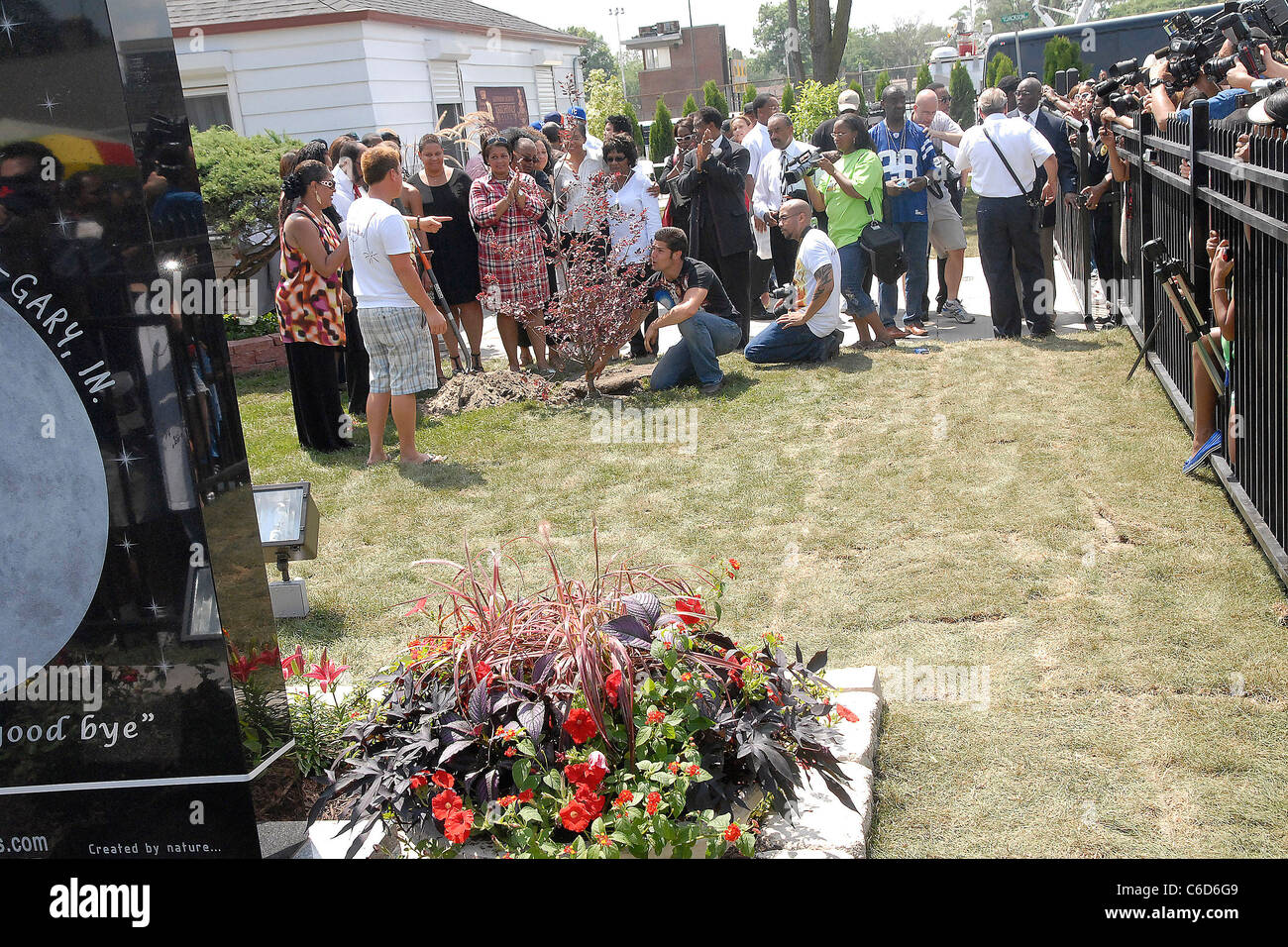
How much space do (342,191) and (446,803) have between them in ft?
24.5

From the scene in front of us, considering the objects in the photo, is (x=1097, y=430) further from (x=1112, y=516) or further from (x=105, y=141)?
(x=105, y=141)

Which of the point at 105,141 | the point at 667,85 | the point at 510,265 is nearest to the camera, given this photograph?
the point at 105,141

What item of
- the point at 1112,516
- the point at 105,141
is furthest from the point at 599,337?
the point at 105,141

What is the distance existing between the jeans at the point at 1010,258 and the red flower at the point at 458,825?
775cm

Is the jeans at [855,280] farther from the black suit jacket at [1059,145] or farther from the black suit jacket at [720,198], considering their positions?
the black suit jacket at [1059,145]

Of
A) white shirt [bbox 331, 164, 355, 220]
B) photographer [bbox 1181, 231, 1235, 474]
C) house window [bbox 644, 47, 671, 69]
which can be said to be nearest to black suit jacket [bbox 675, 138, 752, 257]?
white shirt [bbox 331, 164, 355, 220]

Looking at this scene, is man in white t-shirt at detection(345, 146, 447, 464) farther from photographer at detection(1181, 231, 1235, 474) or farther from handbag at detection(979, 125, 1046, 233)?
handbag at detection(979, 125, 1046, 233)

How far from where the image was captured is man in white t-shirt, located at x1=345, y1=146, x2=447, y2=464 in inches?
275

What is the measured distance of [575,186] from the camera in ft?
33.0

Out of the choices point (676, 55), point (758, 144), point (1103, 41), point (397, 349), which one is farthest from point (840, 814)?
point (676, 55)

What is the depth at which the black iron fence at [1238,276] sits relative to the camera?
455 centimetres
